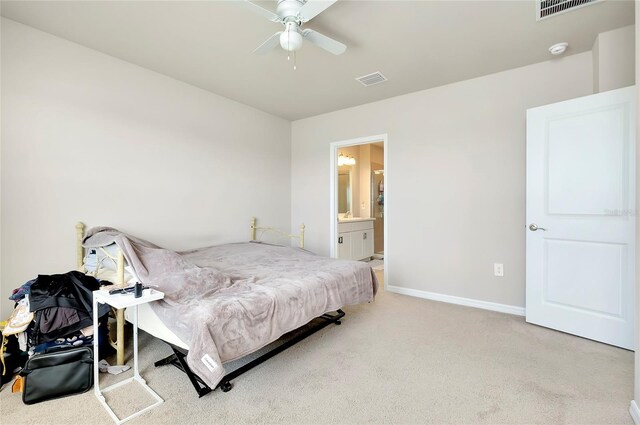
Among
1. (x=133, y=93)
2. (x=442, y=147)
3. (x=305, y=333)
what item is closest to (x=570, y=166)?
(x=442, y=147)

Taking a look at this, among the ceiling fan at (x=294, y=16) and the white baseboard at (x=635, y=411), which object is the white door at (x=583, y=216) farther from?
the ceiling fan at (x=294, y=16)

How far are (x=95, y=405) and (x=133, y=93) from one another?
2656 mm

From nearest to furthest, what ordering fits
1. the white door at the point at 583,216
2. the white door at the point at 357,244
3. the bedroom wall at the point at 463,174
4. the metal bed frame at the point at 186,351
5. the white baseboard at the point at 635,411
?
the white baseboard at the point at 635,411 → the metal bed frame at the point at 186,351 → the white door at the point at 583,216 → the bedroom wall at the point at 463,174 → the white door at the point at 357,244

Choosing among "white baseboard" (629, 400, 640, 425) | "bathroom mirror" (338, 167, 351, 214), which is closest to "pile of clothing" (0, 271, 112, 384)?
"white baseboard" (629, 400, 640, 425)

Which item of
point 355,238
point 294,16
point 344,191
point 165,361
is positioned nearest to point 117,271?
point 165,361

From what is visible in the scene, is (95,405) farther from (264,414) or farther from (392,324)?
(392,324)

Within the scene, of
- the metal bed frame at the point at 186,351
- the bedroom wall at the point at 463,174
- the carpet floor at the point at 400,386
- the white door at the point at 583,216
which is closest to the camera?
the carpet floor at the point at 400,386

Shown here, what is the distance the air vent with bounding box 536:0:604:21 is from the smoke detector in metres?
0.52

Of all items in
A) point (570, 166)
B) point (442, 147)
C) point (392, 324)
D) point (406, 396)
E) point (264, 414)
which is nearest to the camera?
point (264, 414)

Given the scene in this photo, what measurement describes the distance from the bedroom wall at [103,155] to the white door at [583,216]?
10.9ft

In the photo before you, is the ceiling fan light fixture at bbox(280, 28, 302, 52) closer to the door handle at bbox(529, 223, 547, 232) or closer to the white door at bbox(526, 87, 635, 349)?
the white door at bbox(526, 87, 635, 349)

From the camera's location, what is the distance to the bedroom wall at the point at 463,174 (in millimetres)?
3031

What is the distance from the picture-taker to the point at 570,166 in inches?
98.8

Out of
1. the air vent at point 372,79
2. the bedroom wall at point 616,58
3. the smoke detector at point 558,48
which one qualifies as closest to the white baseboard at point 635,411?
the bedroom wall at point 616,58
